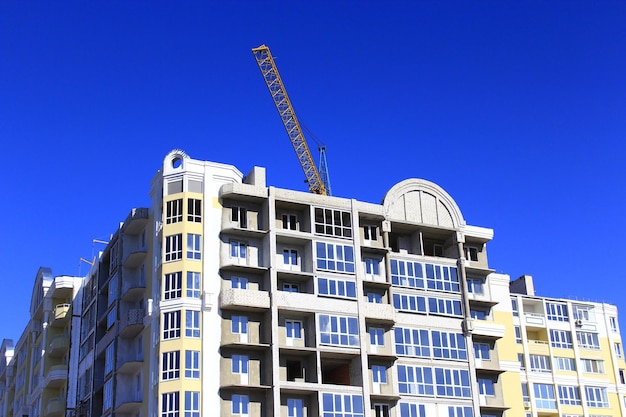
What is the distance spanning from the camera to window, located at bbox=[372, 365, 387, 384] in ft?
238

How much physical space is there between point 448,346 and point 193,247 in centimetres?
2373

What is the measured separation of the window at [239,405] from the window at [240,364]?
1855 millimetres

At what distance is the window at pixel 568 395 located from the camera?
303 ft

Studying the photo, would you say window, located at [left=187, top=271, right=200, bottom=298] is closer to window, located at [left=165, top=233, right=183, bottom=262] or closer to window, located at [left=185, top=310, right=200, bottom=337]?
window, located at [left=185, top=310, right=200, bottom=337]

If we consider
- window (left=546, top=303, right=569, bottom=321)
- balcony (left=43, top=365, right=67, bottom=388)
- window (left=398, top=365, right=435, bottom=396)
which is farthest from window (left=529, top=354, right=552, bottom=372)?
A: balcony (left=43, top=365, right=67, bottom=388)

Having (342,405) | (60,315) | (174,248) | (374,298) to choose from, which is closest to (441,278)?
(374,298)

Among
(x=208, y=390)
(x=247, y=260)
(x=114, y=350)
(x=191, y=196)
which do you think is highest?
(x=191, y=196)

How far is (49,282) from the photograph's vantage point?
100875 mm

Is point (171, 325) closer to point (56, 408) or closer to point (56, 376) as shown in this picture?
point (56, 376)

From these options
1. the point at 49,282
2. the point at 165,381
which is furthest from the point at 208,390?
the point at 49,282

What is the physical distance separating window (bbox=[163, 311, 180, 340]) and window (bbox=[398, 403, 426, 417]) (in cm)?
1952

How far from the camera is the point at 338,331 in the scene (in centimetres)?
7175

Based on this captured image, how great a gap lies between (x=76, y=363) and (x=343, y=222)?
32264 mm

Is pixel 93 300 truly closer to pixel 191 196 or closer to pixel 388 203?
pixel 191 196
